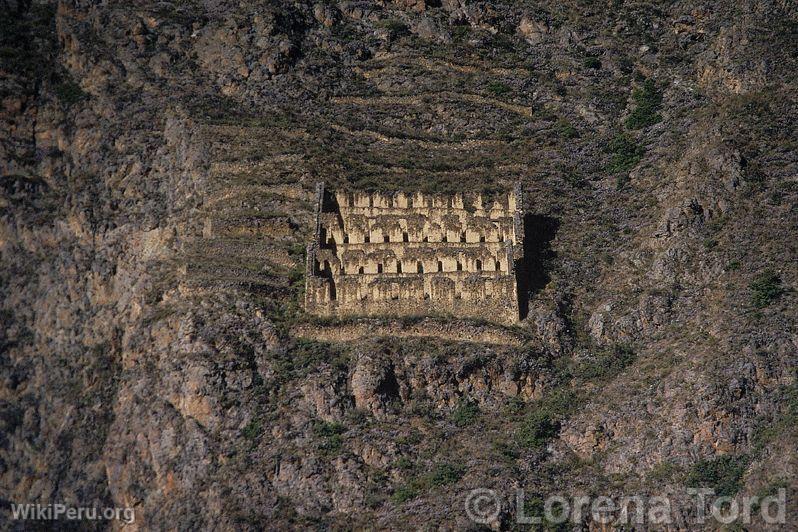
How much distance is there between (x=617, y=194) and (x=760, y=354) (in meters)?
22.8

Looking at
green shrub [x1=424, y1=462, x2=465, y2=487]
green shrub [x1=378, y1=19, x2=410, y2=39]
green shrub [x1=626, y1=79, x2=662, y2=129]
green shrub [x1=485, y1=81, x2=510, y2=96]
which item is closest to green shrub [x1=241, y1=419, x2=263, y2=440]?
green shrub [x1=424, y1=462, x2=465, y2=487]

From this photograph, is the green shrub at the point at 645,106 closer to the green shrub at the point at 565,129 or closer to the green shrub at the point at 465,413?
the green shrub at the point at 565,129

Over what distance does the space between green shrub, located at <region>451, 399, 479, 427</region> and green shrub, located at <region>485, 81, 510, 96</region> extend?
38091mm

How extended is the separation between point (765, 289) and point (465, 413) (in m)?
17.1

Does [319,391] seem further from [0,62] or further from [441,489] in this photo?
[0,62]

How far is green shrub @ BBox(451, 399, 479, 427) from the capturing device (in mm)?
122750

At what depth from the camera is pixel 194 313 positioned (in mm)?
129000

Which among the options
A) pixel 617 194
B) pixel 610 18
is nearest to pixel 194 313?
pixel 617 194

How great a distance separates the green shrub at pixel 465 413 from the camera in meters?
123

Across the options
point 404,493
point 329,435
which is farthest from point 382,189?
point 404,493

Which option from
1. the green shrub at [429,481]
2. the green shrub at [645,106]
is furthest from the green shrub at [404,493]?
the green shrub at [645,106]

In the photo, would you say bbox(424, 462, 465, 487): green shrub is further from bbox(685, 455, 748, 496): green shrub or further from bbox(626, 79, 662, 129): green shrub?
bbox(626, 79, 662, 129): green shrub

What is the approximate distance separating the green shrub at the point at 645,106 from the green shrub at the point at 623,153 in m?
1.56

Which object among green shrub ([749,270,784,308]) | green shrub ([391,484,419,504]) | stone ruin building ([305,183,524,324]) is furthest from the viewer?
stone ruin building ([305,183,524,324])
